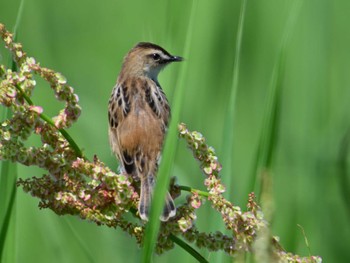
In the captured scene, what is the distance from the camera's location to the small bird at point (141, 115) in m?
3.21

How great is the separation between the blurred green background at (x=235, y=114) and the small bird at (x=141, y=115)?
0.30 ft

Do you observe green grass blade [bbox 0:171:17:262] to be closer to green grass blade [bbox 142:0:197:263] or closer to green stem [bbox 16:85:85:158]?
green stem [bbox 16:85:85:158]

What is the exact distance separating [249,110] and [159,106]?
1.54 meters

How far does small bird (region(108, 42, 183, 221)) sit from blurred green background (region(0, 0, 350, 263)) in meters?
0.09

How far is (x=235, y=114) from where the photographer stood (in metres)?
4.76

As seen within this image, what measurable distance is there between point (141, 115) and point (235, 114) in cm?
123

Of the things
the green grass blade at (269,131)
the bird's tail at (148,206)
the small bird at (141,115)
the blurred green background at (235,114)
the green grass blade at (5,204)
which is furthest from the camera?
the blurred green background at (235,114)

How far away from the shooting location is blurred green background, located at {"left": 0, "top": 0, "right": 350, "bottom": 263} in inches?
136

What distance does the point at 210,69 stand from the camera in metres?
4.26

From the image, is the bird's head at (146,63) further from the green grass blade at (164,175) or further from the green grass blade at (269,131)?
the green grass blade at (164,175)

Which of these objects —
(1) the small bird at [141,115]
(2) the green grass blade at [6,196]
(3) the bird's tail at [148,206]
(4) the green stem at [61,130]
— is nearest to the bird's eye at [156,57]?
(1) the small bird at [141,115]

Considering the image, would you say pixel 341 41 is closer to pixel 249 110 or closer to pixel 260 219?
pixel 249 110

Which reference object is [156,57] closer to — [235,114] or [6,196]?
[235,114]

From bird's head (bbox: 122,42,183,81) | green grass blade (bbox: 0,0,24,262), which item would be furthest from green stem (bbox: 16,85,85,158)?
bird's head (bbox: 122,42,183,81)
